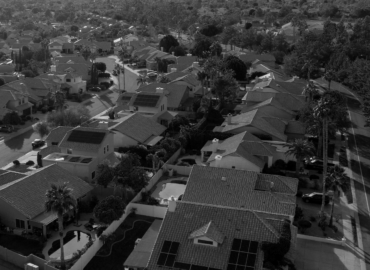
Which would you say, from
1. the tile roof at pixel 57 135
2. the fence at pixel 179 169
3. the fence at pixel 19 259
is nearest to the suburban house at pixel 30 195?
the fence at pixel 19 259

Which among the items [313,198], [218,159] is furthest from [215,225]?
[218,159]

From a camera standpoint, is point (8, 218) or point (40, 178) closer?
point (8, 218)

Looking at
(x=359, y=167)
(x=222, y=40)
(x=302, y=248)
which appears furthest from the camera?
(x=222, y=40)

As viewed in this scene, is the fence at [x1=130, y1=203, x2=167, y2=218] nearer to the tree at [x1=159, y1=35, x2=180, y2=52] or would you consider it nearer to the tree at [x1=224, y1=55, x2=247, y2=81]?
the tree at [x1=224, y1=55, x2=247, y2=81]

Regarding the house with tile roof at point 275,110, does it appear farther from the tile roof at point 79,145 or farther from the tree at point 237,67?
the tile roof at point 79,145

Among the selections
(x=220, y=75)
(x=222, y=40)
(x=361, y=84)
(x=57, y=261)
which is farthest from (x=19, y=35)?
(x=57, y=261)

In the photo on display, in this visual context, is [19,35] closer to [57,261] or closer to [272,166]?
[272,166]
